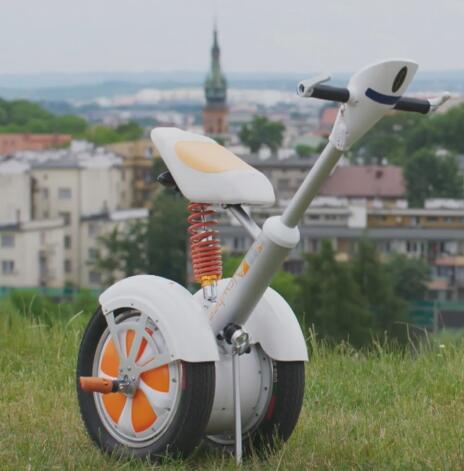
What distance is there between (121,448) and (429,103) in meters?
0.97

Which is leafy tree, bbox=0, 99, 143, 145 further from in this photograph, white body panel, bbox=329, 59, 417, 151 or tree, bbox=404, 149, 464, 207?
white body panel, bbox=329, 59, 417, 151

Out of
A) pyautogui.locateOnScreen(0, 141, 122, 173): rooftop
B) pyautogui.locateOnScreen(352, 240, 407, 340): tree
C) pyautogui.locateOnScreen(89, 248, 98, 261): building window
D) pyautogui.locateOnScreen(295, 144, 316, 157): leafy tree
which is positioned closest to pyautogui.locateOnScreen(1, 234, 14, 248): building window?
pyautogui.locateOnScreen(0, 141, 122, 173): rooftop

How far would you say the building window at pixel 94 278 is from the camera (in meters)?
81.2

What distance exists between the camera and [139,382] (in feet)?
11.3

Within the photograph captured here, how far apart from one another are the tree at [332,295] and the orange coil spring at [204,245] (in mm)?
33925

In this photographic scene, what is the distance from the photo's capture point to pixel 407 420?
3.91 m

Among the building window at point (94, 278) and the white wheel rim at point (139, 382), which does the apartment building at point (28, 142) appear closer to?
the building window at point (94, 278)

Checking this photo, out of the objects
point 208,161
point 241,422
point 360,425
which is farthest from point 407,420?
point 208,161

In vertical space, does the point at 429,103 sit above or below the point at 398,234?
above

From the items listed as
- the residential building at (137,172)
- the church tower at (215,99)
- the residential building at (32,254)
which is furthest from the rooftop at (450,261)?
the church tower at (215,99)

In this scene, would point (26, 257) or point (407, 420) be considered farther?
point (26, 257)

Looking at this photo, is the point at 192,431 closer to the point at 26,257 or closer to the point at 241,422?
the point at 241,422

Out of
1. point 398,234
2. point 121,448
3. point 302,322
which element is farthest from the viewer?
point 398,234

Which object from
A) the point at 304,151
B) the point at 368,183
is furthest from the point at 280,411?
the point at 304,151
